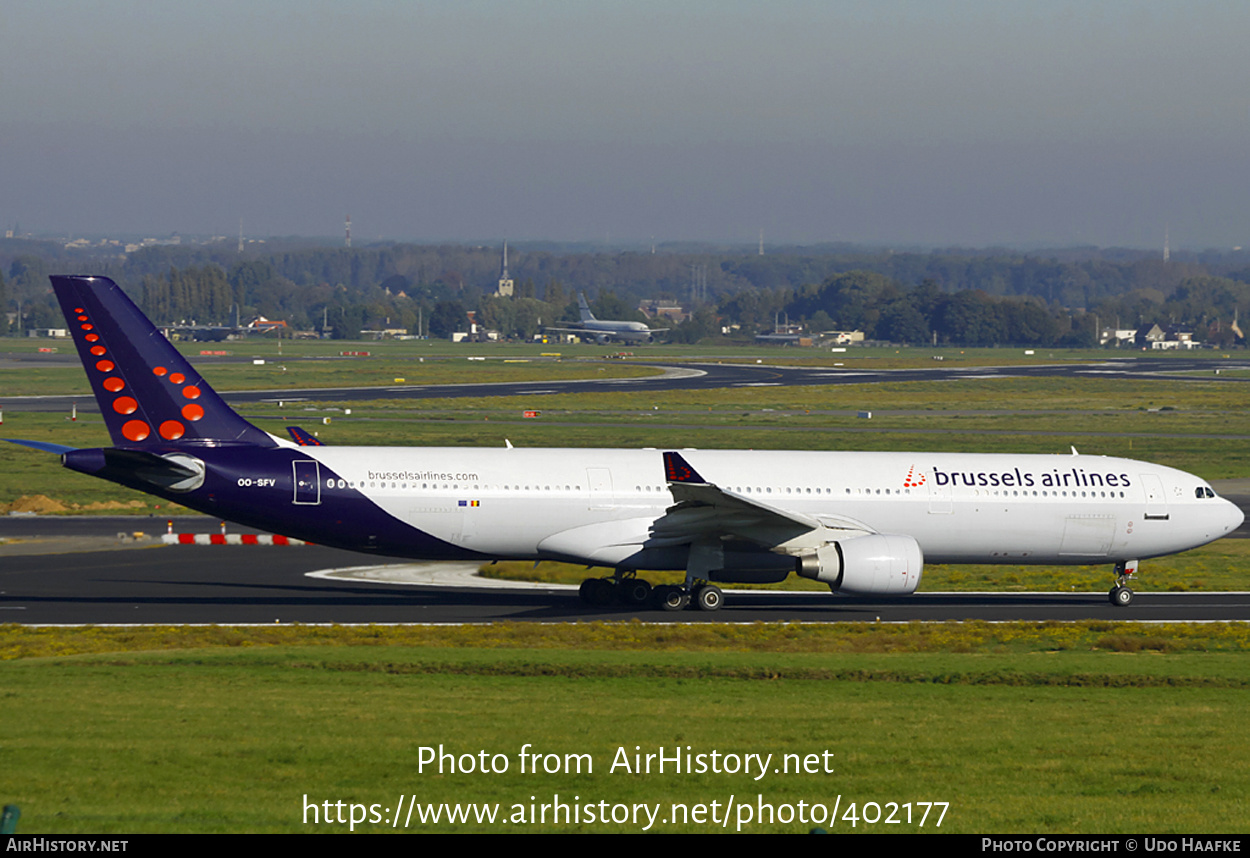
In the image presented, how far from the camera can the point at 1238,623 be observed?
104 ft

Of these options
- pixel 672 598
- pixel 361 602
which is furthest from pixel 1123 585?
pixel 361 602

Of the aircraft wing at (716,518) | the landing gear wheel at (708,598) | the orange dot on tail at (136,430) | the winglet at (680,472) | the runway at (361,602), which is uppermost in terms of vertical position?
the orange dot on tail at (136,430)

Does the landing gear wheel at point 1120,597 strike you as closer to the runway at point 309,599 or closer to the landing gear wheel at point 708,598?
the runway at point 309,599

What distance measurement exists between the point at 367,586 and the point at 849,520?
13071 mm

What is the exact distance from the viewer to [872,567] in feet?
105

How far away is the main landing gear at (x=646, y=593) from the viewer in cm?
3366

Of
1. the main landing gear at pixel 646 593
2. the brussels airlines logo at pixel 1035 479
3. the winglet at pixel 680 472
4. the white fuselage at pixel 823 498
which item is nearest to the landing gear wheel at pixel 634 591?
the main landing gear at pixel 646 593

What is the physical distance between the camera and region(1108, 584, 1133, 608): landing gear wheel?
3566cm

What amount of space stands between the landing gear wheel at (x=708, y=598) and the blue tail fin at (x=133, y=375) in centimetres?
1126

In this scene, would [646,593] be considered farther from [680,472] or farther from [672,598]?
[680,472]

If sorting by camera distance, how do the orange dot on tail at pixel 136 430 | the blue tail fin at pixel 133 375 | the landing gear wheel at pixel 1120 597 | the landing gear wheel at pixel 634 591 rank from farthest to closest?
the landing gear wheel at pixel 1120 597
the landing gear wheel at pixel 634 591
the orange dot on tail at pixel 136 430
the blue tail fin at pixel 133 375

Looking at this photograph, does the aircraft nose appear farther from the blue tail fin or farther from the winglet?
the blue tail fin

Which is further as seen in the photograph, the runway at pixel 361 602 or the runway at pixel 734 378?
the runway at pixel 734 378

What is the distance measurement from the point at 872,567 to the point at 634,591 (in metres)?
6.11
